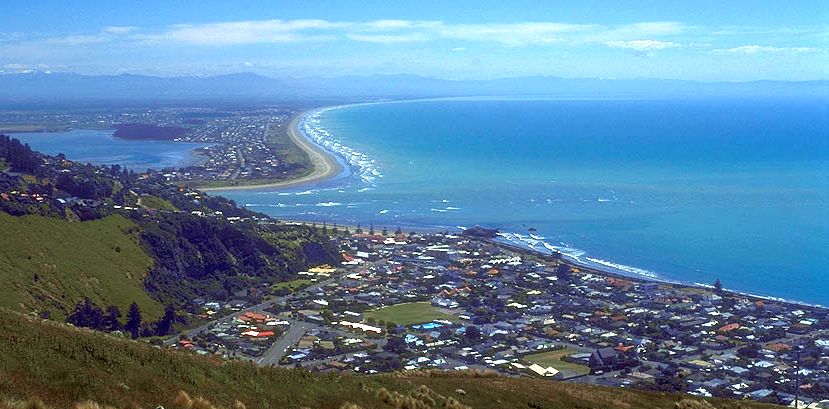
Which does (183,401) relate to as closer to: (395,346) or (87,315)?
(395,346)

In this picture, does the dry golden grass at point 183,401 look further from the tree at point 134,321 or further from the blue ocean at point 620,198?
the blue ocean at point 620,198

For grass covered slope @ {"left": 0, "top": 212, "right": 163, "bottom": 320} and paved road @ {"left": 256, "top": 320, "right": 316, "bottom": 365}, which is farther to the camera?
grass covered slope @ {"left": 0, "top": 212, "right": 163, "bottom": 320}

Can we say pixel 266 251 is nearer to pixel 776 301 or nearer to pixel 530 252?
pixel 530 252

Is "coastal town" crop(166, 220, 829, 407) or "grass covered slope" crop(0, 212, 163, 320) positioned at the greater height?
"grass covered slope" crop(0, 212, 163, 320)

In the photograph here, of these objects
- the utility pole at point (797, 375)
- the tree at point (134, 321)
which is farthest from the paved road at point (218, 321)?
the utility pole at point (797, 375)

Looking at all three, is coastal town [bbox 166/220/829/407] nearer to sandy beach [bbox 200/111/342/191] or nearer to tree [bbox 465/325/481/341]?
tree [bbox 465/325/481/341]

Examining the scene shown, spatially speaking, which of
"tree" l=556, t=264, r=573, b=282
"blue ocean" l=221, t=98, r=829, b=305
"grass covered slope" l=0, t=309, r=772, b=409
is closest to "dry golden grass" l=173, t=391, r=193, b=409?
"grass covered slope" l=0, t=309, r=772, b=409

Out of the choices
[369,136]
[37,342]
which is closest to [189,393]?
[37,342]

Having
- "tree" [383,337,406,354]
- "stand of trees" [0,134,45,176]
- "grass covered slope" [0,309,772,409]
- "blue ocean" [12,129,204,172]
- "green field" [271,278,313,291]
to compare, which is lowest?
"green field" [271,278,313,291]
